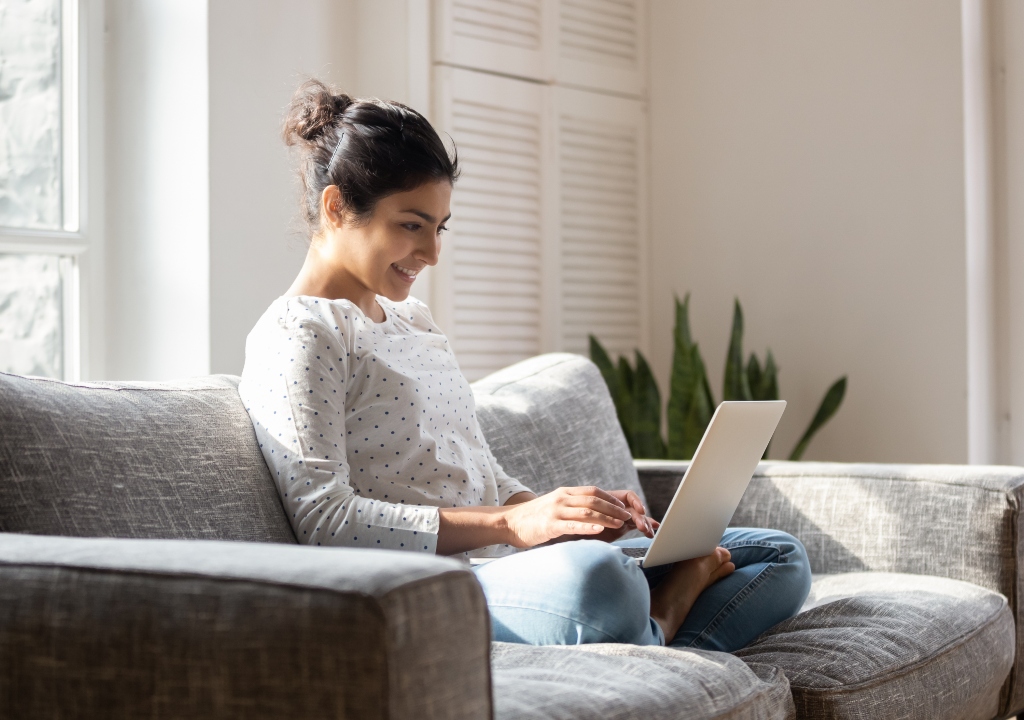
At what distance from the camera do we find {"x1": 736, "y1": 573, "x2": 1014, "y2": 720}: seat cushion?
1404 mm

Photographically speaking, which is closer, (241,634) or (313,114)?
(241,634)

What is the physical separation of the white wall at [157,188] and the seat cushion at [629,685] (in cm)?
150

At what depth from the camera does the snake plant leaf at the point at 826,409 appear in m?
3.27

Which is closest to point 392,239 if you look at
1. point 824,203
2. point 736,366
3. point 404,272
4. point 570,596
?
point 404,272

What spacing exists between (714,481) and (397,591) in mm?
761

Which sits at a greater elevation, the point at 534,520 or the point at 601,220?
the point at 601,220

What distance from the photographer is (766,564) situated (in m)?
1.66

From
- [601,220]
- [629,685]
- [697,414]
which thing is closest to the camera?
[629,685]

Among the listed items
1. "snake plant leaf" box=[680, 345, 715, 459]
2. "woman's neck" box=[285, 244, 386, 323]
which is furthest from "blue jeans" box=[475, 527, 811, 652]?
"snake plant leaf" box=[680, 345, 715, 459]

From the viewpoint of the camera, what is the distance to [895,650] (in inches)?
59.5

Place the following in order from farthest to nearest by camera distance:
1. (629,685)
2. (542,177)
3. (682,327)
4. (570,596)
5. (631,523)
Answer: (542,177)
(682,327)
(631,523)
(570,596)
(629,685)

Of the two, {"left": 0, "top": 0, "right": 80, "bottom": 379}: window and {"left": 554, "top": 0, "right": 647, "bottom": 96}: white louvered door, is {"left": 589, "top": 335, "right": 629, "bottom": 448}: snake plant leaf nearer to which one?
{"left": 554, "top": 0, "right": 647, "bottom": 96}: white louvered door

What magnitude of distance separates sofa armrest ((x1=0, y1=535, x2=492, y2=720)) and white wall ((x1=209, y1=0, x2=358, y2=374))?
165 centimetres

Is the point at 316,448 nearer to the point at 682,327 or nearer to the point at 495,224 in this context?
the point at 495,224
